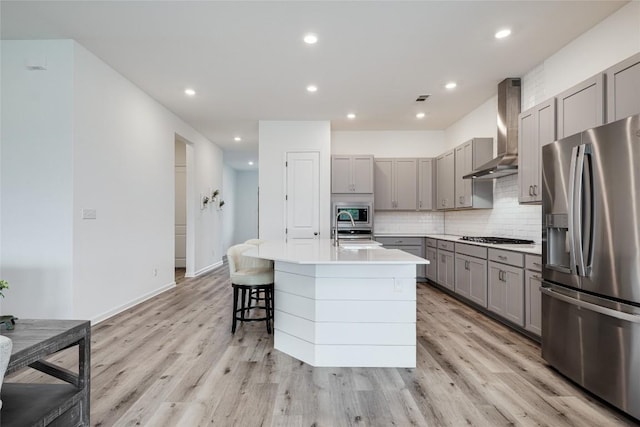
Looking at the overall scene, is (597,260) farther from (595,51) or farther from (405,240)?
(405,240)

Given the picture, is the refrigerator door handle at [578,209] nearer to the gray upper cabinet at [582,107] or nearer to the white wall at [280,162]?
the gray upper cabinet at [582,107]

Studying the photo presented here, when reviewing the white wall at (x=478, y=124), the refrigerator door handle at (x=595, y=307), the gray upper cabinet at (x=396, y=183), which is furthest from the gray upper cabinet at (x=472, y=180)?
the refrigerator door handle at (x=595, y=307)

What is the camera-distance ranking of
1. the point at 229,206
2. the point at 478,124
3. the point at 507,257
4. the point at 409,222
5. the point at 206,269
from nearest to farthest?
1. the point at 507,257
2. the point at 478,124
3. the point at 409,222
4. the point at 206,269
5. the point at 229,206

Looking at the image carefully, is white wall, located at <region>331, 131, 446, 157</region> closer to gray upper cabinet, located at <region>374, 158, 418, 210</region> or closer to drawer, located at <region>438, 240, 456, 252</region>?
gray upper cabinet, located at <region>374, 158, 418, 210</region>

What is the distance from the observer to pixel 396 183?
6383mm

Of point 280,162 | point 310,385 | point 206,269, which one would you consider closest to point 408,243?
point 280,162

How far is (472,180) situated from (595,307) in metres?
3.11

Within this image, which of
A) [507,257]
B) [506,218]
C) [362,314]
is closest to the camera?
[362,314]

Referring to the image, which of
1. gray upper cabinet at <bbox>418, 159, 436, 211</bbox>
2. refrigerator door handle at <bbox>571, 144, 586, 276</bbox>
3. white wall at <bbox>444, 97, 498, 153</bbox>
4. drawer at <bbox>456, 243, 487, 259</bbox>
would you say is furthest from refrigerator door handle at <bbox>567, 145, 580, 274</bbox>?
gray upper cabinet at <bbox>418, 159, 436, 211</bbox>

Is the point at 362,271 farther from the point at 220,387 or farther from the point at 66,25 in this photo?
the point at 66,25

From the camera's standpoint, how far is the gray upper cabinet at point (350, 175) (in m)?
6.11

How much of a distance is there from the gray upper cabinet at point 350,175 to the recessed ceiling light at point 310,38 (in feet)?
9.50

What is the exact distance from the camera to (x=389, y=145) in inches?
265

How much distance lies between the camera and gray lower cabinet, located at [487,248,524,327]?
328cm
